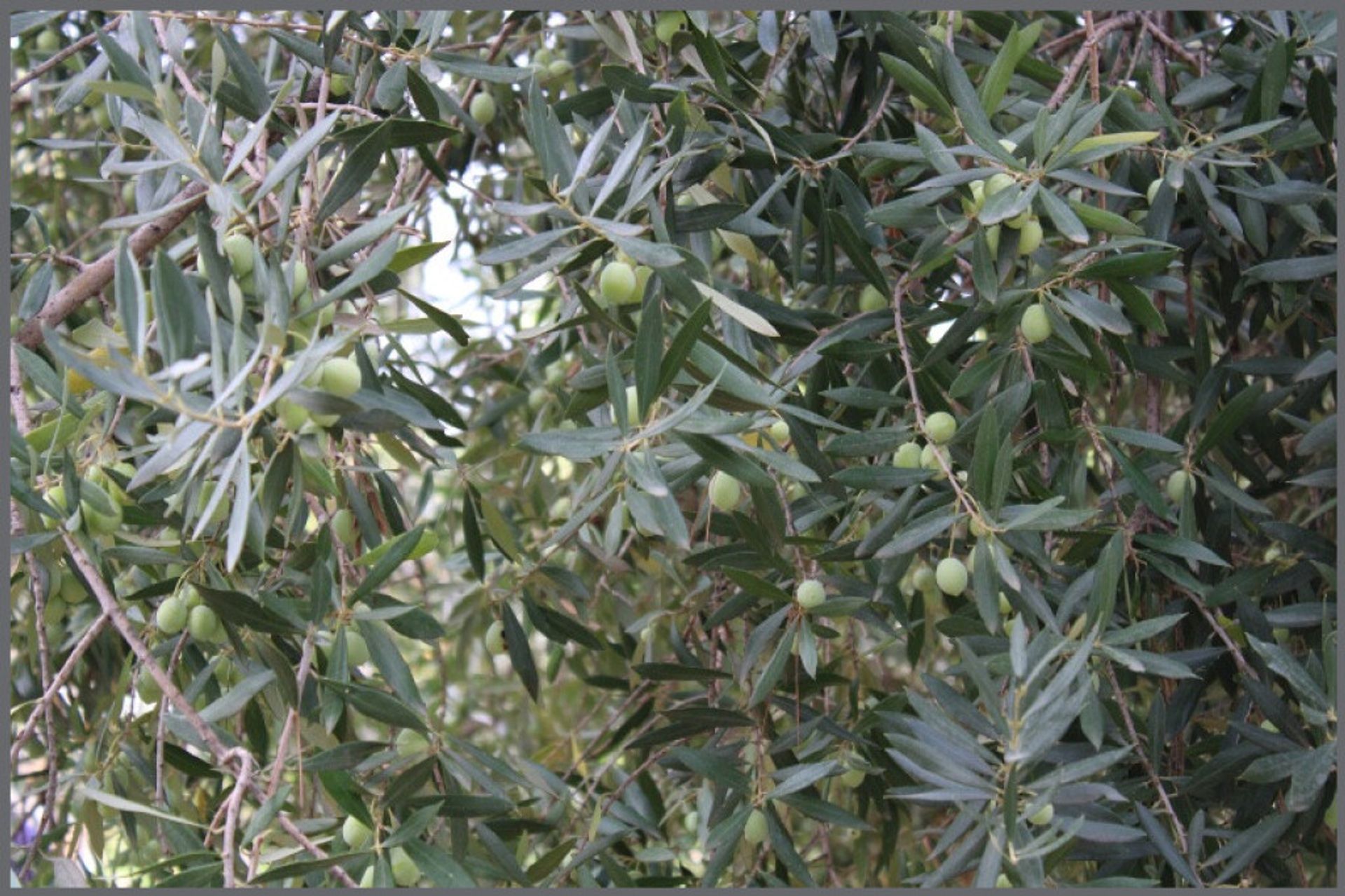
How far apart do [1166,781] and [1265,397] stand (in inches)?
14.8

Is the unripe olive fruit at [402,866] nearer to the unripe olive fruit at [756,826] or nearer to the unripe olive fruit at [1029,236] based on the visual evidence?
the unripe olive fruit at [756,826]

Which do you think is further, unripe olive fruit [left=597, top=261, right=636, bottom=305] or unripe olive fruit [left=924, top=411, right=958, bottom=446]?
unripe olive fruit [left=924, top=411, right=958, bottom=446]

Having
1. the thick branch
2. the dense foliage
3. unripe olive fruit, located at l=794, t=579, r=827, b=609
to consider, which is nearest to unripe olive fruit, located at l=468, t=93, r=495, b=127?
the dense foliage

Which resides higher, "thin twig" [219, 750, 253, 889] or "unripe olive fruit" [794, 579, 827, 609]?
"thin twig" [219, 750, 253, 889]

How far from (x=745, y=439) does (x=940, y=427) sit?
6.6 inches

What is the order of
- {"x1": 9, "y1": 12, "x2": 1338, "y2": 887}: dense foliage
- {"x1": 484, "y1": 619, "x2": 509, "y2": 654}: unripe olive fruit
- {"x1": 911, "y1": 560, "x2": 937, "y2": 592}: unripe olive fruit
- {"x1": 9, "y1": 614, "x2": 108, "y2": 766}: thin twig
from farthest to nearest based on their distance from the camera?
{"x1": 484, "y1": 619, "x2": 509, "y2": 654}: unripe olive fruit < {"x1": 911, "y1": 560, "x2": 937, "y2": 592}: unripe olive fruit < {"x1": 9, "y1": 614, "x2": 108, "y2": 766}: thin twig < {"x1": 9, "y1": 12, "x2": 1338, "y2": 887}: dense foliage

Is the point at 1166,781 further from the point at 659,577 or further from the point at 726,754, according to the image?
the point at 659,577

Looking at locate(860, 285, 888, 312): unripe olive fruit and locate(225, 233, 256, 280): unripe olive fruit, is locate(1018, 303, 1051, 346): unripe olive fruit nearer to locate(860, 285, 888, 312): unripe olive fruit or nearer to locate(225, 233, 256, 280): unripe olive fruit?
locate(860, 285, 888, 312): unripe olive fruit

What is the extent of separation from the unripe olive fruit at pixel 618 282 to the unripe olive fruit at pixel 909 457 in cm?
27

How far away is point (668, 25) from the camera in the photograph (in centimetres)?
117

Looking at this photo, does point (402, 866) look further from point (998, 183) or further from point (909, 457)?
point (998, 183)

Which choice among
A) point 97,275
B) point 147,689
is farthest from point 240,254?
point 147,689

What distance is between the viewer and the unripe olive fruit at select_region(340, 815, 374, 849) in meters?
1.00

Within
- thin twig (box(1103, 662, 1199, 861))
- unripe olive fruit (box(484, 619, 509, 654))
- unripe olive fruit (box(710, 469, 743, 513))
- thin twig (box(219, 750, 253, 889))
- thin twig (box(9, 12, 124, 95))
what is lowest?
unripe olive fruit (box(484, 619, 509, 654))
